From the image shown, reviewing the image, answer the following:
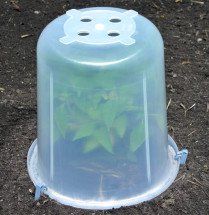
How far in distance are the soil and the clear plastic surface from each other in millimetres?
114

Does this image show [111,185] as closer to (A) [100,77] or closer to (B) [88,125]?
(B) [88,125]

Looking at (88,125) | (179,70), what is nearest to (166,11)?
(179,70)

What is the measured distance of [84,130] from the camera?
2.03 meters

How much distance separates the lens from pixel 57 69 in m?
1.97

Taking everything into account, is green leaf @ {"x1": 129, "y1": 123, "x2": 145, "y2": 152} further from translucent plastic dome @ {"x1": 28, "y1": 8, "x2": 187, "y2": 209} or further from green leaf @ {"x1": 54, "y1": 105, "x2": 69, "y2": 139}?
green leaf @ {"x1": 54, "y1": 105, "x2": 69, "y2": 139}

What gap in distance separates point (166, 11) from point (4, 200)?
1.70 meters

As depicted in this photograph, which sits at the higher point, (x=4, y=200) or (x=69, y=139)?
(x=69, y=139)

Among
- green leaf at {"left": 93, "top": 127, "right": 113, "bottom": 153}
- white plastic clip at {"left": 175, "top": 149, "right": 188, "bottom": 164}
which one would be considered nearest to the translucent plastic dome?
green leaf at {"left": 93, "top": 127, "right": 113, "bottom": 153}

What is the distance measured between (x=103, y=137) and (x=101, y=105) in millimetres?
127

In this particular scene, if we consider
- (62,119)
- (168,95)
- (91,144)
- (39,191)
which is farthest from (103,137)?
(168,95)

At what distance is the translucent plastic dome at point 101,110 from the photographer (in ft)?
6.39

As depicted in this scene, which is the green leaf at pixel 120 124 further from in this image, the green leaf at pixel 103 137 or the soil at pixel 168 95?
the soil at pixel 168 95

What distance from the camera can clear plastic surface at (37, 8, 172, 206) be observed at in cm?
194

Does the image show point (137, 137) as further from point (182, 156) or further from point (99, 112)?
point (182, 156)
